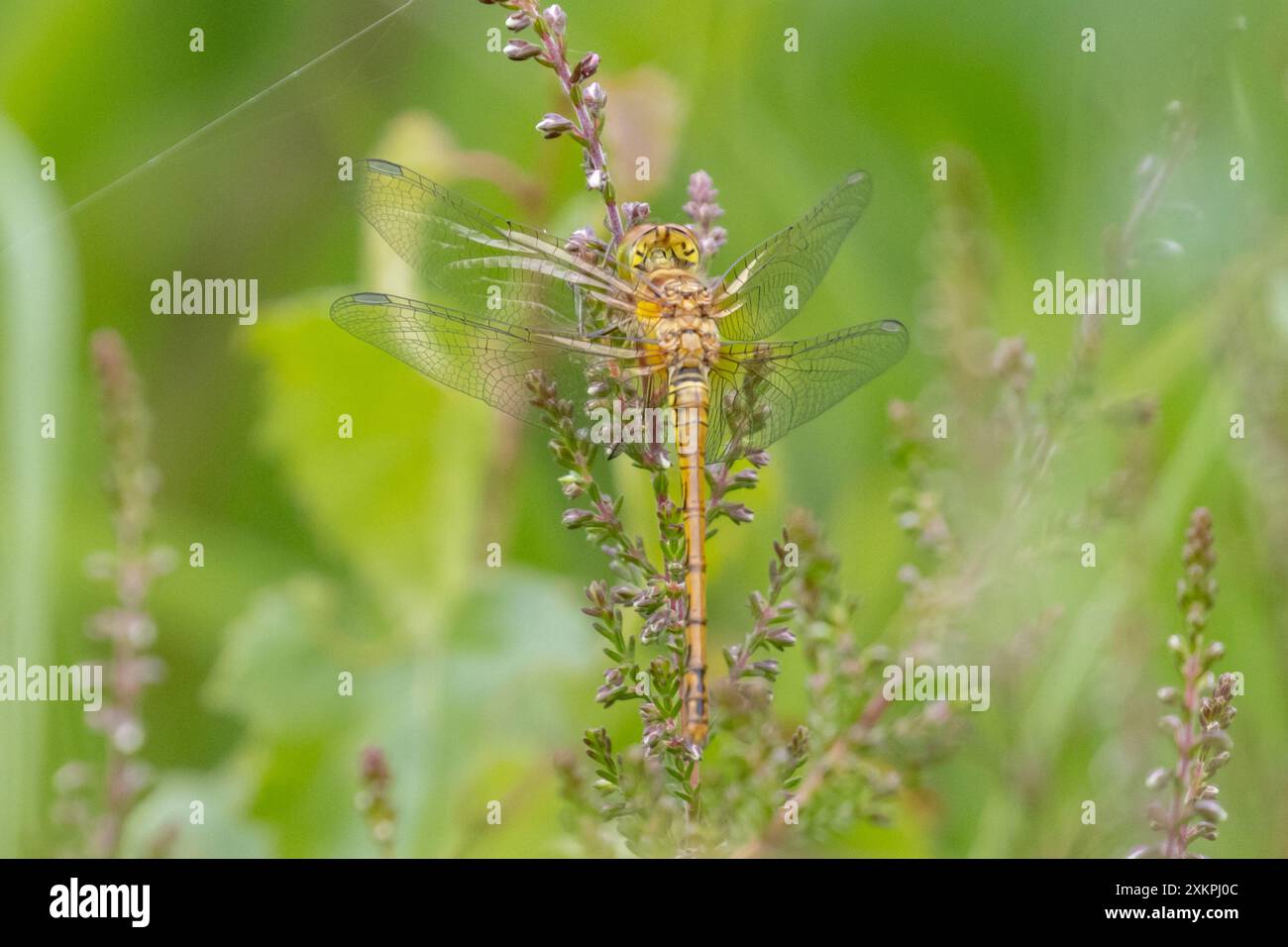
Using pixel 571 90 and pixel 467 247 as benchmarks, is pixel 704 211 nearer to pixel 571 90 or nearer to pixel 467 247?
pixel 571 90

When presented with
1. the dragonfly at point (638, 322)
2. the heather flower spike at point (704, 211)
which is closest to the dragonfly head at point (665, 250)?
the dragonfly at point (638, 322)

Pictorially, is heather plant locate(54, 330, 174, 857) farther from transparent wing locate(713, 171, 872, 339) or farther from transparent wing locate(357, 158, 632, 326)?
transparent wing locate(713, 171, 872, 339)

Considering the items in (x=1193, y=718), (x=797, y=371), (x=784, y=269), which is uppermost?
(x=784, y=269)

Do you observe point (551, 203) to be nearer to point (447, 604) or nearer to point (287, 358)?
point (287, 358)

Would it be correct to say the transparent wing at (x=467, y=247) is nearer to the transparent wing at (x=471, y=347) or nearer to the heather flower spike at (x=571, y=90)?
the transparent wing at (x=471, y=347)

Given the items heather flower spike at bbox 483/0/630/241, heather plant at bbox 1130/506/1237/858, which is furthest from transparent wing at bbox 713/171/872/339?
heather plant at bbox 1130/506/1237/858

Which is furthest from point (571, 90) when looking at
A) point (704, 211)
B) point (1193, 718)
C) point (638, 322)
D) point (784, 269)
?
point (1193, 718)

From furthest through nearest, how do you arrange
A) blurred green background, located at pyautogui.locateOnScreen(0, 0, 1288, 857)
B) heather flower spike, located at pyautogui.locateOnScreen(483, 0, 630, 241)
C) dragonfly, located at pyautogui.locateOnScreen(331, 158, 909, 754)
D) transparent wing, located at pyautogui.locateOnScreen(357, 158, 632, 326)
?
blurred green background, located at pyautogui.locateOnScreen(0, 0, 1288, 857), transparent wing, located at pyautogui.locateOnScreen(357, 158, 632, 326), dragonfly, located at pyautogui.locateOnScreen(331, 158, 909, 754), heather flower spike, located at pyautogui.locateOnScreen(483, 0, 630, 241)

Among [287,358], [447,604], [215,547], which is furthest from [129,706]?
[215,547]
